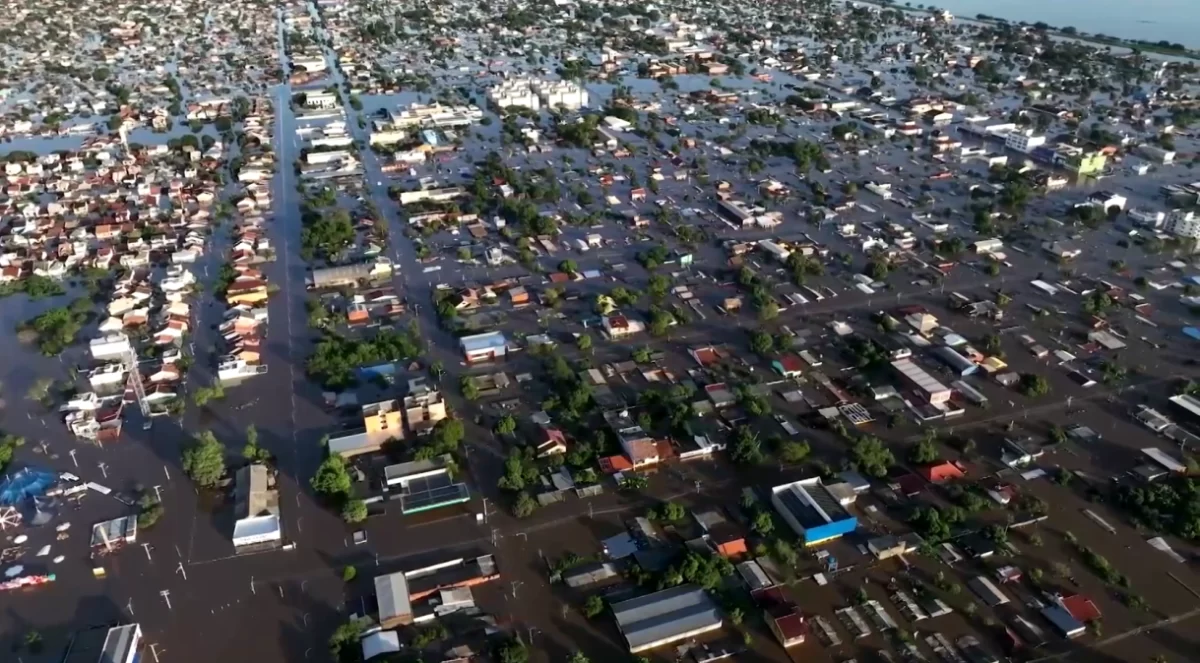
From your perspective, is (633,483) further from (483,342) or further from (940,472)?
(483,342)

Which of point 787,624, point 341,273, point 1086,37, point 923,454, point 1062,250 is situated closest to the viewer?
point 787,624

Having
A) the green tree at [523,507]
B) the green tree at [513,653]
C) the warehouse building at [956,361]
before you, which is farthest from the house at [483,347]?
the warehouse building at [956,361]

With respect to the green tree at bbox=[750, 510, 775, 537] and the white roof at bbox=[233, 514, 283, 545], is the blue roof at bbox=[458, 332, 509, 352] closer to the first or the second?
the white roof at bbox=[233, 514, 283, 545]

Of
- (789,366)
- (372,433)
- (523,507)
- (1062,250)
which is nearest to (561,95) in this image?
(1062,250)

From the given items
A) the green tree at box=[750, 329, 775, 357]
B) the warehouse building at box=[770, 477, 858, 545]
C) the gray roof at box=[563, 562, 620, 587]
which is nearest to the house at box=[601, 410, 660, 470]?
the warehouse building at box=[770, 477, 858, 545]

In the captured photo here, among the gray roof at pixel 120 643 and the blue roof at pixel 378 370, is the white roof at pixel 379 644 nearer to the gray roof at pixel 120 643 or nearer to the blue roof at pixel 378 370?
the gray roof at pixel 120 643

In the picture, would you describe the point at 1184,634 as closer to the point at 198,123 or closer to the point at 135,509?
the point at 135,509
